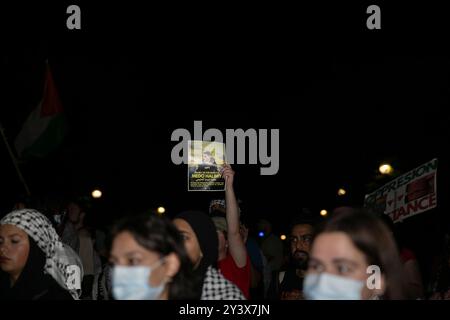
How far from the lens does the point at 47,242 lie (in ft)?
16.9

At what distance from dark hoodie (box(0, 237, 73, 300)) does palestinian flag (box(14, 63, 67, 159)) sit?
898 cm

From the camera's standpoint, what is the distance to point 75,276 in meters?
5.80

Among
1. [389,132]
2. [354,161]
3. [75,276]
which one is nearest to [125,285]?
[75,276]

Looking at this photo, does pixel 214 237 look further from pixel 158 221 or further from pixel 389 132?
pixel 389 132

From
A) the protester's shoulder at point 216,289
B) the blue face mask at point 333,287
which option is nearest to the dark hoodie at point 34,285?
the protester's shoulder at point 216,289

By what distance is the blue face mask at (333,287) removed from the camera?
3236mm

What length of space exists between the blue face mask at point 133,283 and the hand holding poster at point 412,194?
4364mm

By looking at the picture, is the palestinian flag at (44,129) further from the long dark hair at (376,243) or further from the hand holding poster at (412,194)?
the long dark hair at (376,243)

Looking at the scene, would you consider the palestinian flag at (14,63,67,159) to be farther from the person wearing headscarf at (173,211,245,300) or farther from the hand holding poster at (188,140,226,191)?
the person wearing headscarf at (173,211,245,300)

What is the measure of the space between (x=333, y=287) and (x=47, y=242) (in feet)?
8.96

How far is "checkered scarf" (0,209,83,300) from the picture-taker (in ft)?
16.4

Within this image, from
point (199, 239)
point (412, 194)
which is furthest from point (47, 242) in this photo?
point (412, 194)

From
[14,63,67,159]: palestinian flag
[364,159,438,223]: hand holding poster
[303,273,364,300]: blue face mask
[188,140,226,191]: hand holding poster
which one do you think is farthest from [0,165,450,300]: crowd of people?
[14,63,67,159]: palestinian flag
